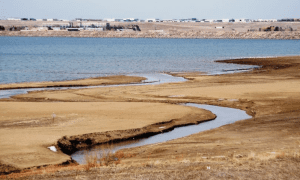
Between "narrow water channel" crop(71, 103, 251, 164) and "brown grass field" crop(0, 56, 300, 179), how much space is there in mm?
792

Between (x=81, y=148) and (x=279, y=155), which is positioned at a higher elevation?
(x=279, y=155)

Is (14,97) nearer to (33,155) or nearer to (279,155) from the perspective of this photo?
(33,155)

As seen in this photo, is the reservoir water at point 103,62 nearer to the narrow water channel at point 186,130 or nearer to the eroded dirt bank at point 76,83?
the eroded dirt bank at point 76,83

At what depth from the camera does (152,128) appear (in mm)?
22484

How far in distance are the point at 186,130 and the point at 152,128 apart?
173 centimetres

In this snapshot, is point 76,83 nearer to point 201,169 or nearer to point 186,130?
point 186,130

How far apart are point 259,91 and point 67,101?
13.9m

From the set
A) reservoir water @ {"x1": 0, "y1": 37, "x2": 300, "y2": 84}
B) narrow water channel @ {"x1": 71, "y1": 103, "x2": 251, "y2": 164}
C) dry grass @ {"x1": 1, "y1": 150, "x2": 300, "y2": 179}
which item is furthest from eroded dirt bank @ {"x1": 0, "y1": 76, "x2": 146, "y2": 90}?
dry grass @ {"x1": 1, "y1": 150, "x2": 300, "y2": 179}

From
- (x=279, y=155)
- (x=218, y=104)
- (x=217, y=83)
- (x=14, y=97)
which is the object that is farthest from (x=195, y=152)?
(x=217, y=83)

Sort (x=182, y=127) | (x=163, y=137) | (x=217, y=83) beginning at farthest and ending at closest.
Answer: (x=217, y=83)
(x=182, y=127)
(x=163, y=137)

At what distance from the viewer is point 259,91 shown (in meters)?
33.9

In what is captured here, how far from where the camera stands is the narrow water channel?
1881 cm

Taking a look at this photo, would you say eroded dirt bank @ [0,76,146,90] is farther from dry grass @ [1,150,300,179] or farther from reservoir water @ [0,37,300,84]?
dry grass @ [1,150,300,179]

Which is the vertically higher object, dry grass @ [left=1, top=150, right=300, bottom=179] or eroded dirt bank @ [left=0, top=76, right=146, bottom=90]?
dry grass @ [left=1, top=150, right=300, bottom=179]
